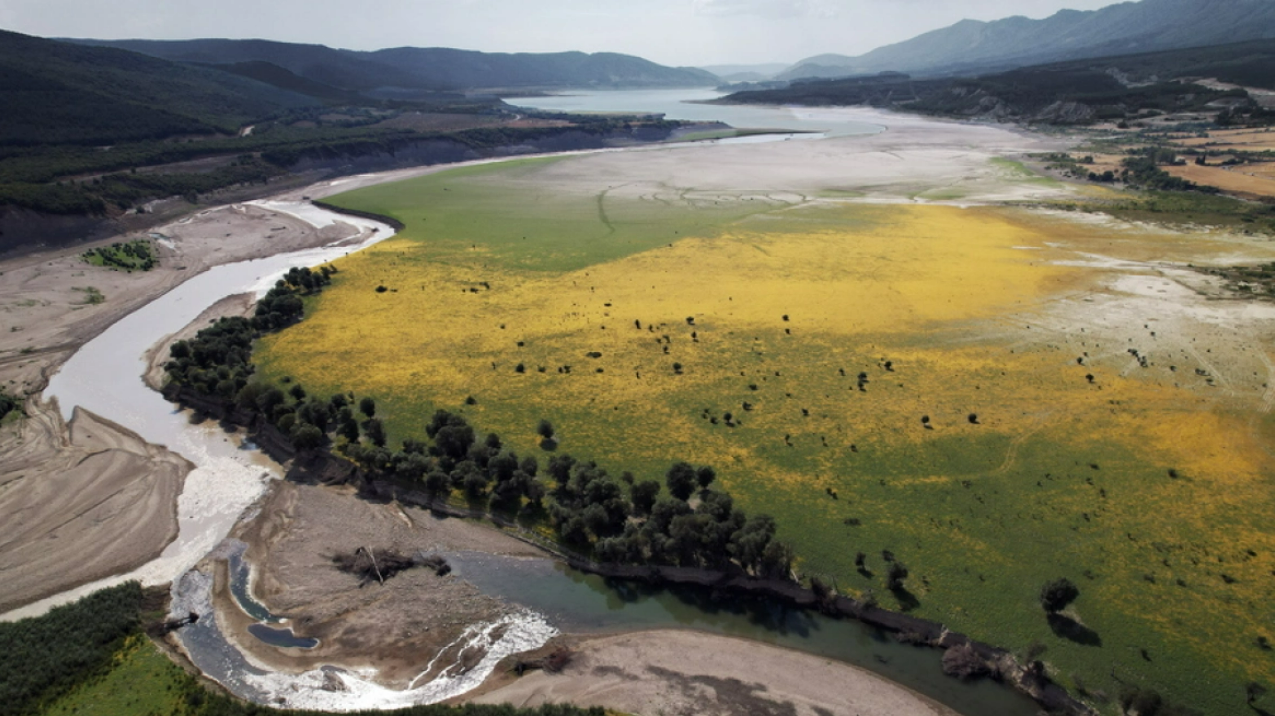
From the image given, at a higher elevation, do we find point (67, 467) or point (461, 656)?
point (67, 467)

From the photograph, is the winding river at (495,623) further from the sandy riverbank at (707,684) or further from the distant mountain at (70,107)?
the distant mountain at (70,107)

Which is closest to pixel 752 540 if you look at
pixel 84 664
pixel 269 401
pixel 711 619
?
pixel 711 619

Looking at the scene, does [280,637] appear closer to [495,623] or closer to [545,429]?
[495,623]

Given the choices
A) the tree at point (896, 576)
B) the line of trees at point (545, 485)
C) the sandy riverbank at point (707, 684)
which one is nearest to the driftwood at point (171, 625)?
the line of trees at point (545, 485)

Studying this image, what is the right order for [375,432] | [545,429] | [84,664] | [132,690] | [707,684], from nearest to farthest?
[132,690] → [84,664] → [707,684] → [375,432] → [545,429]

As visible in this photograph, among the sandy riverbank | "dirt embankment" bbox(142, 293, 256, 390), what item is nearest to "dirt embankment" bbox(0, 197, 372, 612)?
"dirt embankment" bbox(142, 293, 256, 390)

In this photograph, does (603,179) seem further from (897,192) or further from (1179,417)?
(1179,417)
